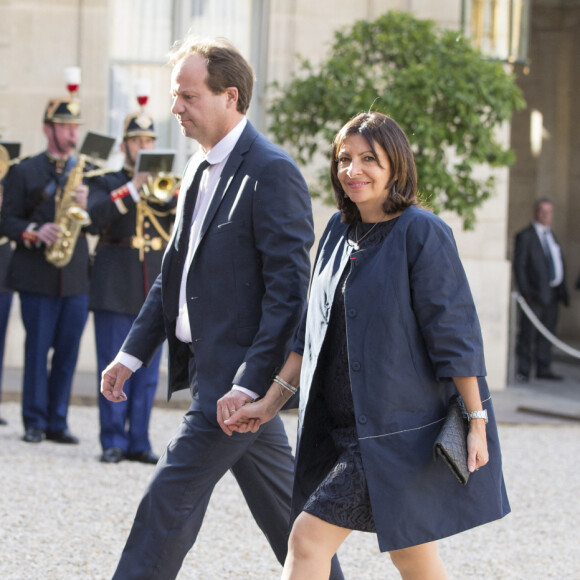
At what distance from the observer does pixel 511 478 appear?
6.65 m

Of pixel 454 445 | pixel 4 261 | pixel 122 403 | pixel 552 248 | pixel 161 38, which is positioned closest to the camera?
pixel 454 445

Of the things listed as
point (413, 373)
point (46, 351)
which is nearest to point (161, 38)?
point (46, 351)

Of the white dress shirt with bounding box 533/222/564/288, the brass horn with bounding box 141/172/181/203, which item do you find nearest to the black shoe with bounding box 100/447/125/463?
the brass horn with bounding box 141/172/181/203

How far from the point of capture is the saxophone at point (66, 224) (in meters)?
7.07

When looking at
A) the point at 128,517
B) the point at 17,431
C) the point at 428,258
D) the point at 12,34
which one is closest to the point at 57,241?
the point at 17,431

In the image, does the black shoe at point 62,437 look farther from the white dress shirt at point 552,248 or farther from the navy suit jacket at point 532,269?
the white dress shirt at point 552,248

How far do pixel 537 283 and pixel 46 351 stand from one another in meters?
5.82

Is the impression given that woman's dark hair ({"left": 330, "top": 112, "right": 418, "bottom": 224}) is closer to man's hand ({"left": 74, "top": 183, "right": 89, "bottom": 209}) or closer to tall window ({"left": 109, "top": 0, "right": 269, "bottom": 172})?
man's hand ({"left": 74, "top": 183, "right": 89, "bottom": 209})

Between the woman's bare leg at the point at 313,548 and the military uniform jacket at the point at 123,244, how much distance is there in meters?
3.72

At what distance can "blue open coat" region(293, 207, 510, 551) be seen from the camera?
2928 millimetres

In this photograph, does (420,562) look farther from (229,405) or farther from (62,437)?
(62,437)

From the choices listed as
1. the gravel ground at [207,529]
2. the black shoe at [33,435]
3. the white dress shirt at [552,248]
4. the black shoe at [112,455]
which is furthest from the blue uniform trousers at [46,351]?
the white dress shirt at [552,248]

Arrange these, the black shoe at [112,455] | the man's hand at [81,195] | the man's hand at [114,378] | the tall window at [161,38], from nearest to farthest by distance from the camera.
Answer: the man's hand at [114,378] → the black shoe at [112,455] → the man's hand at [81,195] → the tall window at [161,38]

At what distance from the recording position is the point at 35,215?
7133 mm
